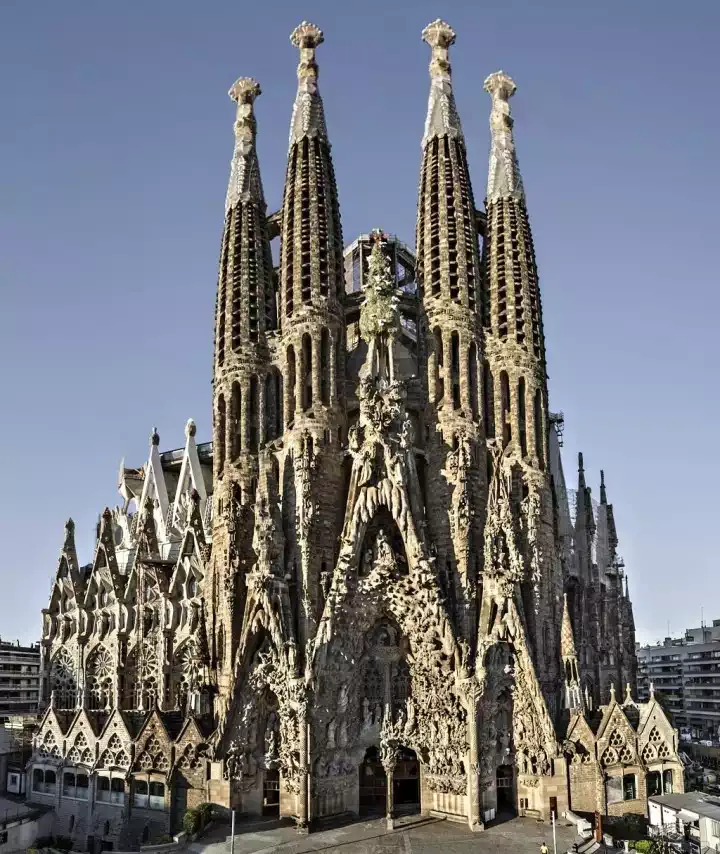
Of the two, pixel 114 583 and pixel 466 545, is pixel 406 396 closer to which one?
pixel 466 545

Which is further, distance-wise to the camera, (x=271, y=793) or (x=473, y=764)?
(x=271, y=793)

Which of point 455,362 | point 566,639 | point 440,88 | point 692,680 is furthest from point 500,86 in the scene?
point 692,680

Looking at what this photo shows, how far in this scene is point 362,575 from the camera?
4403 centimetres

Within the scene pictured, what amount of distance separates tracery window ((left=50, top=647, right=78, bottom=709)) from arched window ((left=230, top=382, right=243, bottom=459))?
18386mm

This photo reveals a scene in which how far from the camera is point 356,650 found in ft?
143

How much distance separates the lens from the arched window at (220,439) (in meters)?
49.3

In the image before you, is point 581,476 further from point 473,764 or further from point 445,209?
point 473,764

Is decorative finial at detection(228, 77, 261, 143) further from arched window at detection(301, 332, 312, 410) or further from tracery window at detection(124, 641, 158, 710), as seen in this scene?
tracery window at detection(124, 641, 158, 710)

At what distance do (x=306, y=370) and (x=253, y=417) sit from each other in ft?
11.6

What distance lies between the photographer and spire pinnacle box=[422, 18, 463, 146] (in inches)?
2060

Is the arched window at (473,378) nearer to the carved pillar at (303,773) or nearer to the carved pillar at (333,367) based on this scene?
the carved pillar at (333,367)

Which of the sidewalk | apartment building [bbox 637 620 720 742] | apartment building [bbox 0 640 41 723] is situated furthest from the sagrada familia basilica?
apartment building [bbox 0 640 41 723]

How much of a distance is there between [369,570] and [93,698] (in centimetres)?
2137

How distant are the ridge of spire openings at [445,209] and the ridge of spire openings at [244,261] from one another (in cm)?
810
